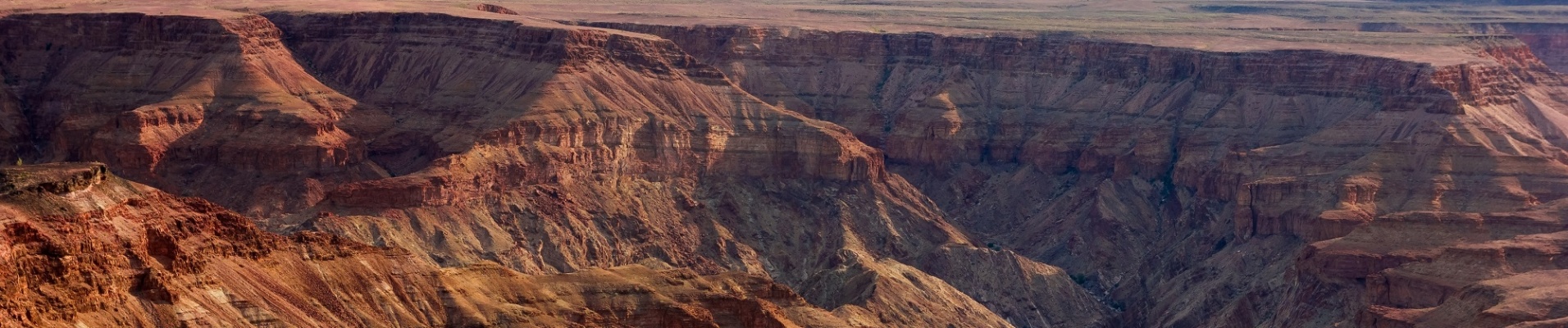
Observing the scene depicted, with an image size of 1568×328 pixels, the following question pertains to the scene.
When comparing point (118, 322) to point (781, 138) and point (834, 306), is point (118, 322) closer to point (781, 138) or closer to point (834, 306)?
point (834, 306)

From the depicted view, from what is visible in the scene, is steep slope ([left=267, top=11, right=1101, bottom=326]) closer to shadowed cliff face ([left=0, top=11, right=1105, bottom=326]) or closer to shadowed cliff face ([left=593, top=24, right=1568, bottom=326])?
shadowed cliff face ([left=0, top=11, right=1105, bottom=326])

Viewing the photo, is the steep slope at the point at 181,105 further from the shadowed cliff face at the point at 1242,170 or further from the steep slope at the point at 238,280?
the steep slope at the point at 238,280

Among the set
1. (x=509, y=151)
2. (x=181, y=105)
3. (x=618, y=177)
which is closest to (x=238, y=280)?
(x=509, y=151)

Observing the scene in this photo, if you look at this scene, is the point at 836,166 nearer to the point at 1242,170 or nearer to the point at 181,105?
the point at 1242,170

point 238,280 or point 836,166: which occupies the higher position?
point 238,280

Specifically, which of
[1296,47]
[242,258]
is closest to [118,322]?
[242,258]

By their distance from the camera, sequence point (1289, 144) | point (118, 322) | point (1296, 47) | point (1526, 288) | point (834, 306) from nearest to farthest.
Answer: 1. point (118, 322)
2. point (1526, 288)
3. point (834, 306)
4. point (1289, 144)
5. point (1296, 47)
